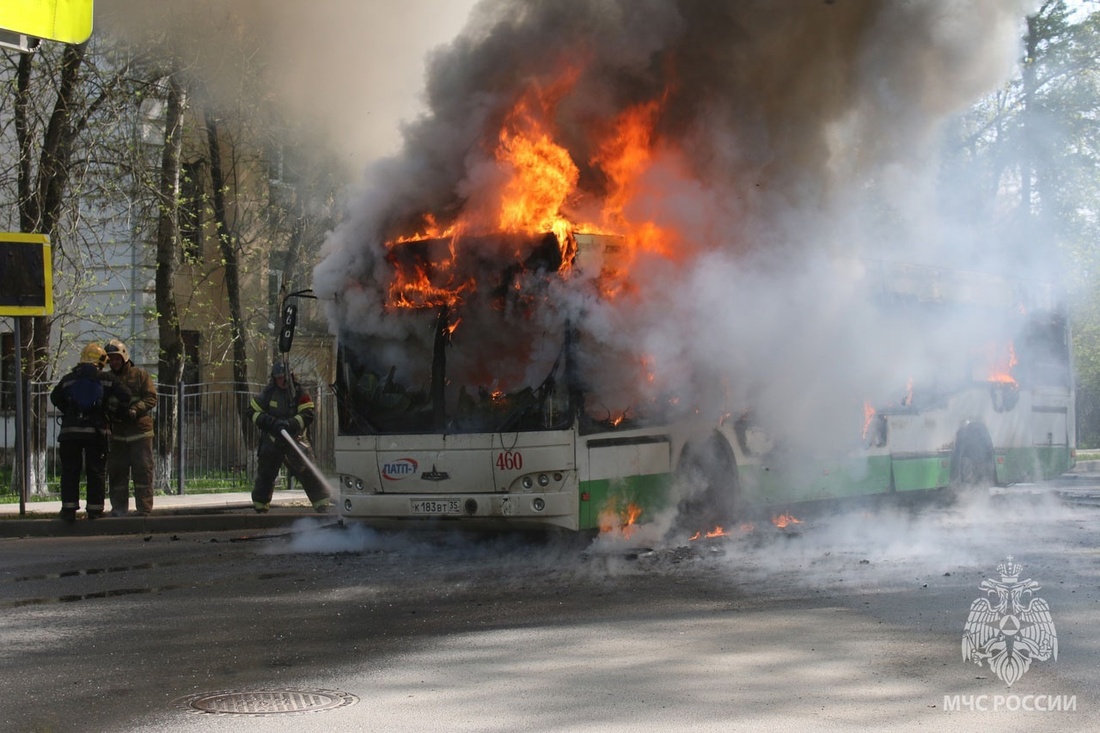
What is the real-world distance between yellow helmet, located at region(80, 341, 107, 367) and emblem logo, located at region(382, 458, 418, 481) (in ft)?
15.6

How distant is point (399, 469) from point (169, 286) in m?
11.3

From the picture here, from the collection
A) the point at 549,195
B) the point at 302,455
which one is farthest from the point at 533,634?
the point at 302,455

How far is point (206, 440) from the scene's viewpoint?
66.4 ft

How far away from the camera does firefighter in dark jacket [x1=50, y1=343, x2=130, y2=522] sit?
44.7 ft

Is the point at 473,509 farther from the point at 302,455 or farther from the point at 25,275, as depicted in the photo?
the point at 25,275

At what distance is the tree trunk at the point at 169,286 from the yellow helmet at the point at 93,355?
4.22 m

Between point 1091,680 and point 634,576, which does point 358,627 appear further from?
point 1091,680

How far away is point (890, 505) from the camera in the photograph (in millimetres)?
15562

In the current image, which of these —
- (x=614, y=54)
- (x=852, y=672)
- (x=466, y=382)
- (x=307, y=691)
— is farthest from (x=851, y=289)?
(x=307, y=691)

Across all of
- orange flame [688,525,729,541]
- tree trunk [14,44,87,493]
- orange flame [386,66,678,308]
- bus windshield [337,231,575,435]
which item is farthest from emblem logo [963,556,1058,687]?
tree trunk [14,44,87,493]

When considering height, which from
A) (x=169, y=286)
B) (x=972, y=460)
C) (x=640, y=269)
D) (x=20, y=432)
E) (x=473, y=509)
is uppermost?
(x=169, y=286)

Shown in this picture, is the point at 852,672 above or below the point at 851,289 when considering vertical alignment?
below

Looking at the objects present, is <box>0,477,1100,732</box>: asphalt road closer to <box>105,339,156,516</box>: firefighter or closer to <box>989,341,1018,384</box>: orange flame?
<box>105,339,156,516</box>: firefighter

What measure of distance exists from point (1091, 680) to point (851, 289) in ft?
24.5
